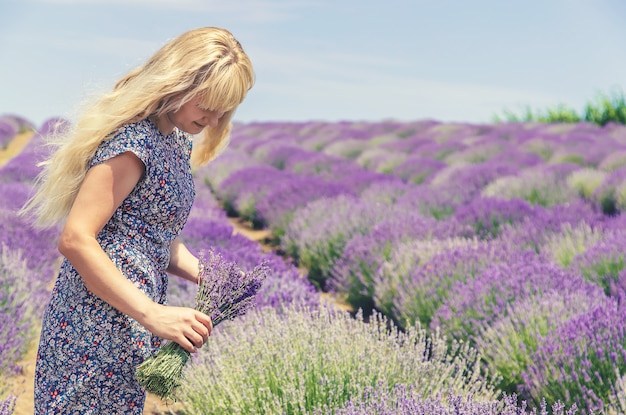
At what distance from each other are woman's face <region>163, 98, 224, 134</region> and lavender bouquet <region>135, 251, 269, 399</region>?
0.40m

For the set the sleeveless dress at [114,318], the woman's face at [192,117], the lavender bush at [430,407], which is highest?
the woman's face at [192,117]

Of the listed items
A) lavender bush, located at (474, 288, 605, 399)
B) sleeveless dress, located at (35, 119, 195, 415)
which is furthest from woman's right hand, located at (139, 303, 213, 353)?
lavender bush, located at (474, 288, 605, 399)

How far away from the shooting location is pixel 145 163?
2.00m

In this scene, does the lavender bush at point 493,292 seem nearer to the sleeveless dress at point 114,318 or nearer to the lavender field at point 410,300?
the lavender field at point 410,300

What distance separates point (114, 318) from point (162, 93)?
2.16 feet

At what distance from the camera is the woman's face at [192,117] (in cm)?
203

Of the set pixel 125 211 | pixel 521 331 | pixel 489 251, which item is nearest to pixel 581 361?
pixel 521 331

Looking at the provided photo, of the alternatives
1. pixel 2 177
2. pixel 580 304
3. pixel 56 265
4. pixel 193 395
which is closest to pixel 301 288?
pixel 193 395

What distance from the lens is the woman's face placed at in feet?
6.64

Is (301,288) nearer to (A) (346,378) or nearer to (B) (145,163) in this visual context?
(A) (346,378)

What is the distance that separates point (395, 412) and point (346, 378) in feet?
1.55

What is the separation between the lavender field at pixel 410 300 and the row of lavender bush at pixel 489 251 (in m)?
0.02

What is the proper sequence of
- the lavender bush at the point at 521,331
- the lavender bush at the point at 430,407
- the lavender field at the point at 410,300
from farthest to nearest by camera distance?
the lavender bush at the point at 521,331, the lavender field at the point at 410,300, the lavender bush at the point at 430,407

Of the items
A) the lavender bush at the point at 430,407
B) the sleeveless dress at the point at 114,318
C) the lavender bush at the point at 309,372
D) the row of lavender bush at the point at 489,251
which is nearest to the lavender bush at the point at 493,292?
the row of lavender bush at the point at 489,251
